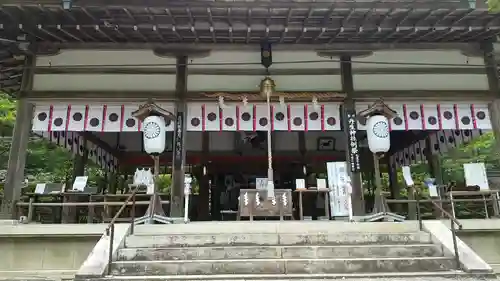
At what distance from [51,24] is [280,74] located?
4.94m

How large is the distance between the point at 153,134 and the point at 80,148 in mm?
5340

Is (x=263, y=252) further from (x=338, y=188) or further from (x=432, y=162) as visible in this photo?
(x=432, y=162)

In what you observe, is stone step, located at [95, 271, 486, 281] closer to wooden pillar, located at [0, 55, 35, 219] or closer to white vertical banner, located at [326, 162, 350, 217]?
white vertical banner, located at [326, 162, 350, 217]

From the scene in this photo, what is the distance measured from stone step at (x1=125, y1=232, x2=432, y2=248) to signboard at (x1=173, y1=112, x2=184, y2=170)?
259cm

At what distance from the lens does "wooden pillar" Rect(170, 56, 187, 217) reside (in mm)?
8531

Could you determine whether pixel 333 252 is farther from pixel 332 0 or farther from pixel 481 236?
pixel 332 0

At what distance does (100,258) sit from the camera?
217 inches

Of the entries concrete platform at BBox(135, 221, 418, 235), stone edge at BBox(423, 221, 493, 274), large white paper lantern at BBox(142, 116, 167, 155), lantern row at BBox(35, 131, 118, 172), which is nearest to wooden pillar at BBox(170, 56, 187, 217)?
large white paper lantern at BBox(142, 116, 167, 155)

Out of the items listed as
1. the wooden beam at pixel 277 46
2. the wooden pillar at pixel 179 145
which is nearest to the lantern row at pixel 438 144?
the wooden beam at pixel 277 46

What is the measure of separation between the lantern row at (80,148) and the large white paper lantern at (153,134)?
3.69 metres

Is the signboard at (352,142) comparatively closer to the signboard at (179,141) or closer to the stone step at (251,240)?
the stone step at (251,240)

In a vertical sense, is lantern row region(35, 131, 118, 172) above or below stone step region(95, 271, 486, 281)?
above

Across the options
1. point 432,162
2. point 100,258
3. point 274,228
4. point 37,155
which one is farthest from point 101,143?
point 432,162

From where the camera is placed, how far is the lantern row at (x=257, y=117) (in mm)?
9219
